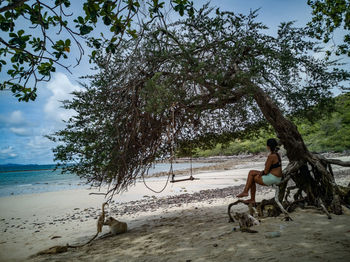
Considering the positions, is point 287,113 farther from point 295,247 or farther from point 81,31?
point 81,31

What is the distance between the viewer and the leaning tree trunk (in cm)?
614

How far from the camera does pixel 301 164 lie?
648cm

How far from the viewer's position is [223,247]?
4391 mm

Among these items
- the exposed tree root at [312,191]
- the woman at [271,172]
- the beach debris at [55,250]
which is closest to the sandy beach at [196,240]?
the beach debris at [55,250]

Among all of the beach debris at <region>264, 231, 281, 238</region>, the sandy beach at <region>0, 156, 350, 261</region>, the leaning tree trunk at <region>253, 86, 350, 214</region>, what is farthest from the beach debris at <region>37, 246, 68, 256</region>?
the leaning tree trunk at <region>253, 86, 350, 214</region>

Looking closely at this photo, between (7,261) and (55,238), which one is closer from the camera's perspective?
(7,261)

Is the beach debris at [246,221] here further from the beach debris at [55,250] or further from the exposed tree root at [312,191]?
the beach debris at [55,250]

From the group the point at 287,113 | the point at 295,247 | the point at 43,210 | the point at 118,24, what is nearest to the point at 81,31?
the point at 118,24

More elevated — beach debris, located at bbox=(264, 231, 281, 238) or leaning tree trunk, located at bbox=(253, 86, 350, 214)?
leaning tree trunk, located at bbox=(253, 86, 350, 214)

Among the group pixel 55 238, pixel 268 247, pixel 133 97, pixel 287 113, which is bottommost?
pixel 55 238

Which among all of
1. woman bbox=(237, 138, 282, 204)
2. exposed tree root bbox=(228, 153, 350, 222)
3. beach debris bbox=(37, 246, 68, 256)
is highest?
woman bbox=(237, 138, 282, 204)

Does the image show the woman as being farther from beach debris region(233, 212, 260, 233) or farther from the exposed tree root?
beach debris region(233, 212, 260, 233)

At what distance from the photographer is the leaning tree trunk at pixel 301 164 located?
6.14 m

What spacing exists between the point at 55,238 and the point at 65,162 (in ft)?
11.0
